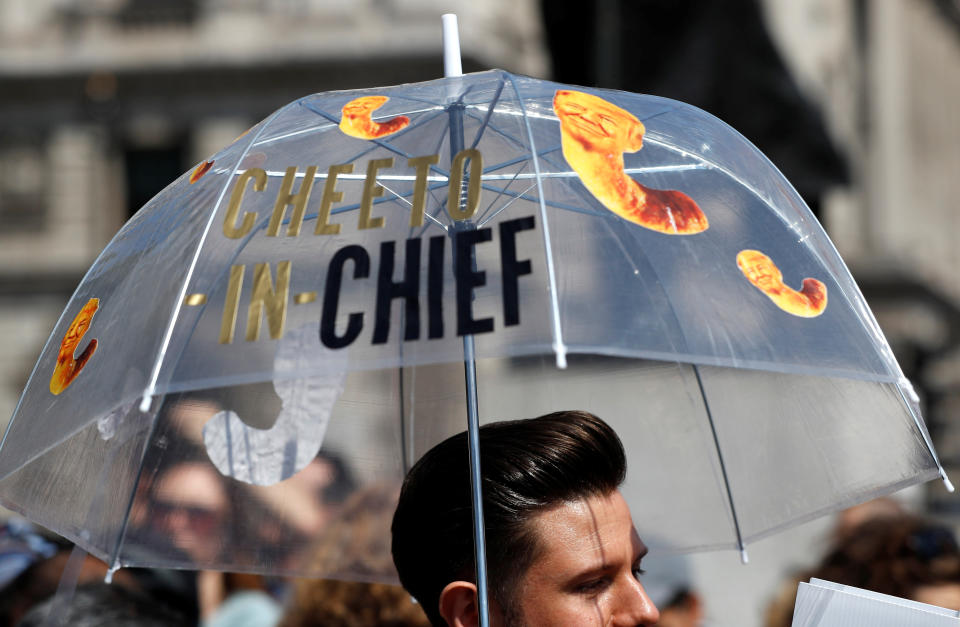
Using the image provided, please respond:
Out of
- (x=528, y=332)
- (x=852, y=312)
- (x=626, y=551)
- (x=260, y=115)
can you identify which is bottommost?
(x=626, y=551)

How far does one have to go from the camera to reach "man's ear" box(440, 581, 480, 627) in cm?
238

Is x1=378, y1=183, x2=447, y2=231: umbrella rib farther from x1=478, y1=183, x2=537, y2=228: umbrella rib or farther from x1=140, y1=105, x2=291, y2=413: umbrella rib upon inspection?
x1=140, y1=105, x2=291, y2=413: umbrella rib

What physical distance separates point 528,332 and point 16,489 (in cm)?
111

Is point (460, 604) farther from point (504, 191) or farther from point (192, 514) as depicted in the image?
point (192, 514)

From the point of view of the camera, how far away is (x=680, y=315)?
2365mm

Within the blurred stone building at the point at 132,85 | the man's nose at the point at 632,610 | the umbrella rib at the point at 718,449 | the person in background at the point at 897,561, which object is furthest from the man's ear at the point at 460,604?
the blurred stone building at the point at 132,85

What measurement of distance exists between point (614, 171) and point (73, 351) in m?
1.00

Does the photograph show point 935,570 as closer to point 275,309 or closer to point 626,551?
point 626,551

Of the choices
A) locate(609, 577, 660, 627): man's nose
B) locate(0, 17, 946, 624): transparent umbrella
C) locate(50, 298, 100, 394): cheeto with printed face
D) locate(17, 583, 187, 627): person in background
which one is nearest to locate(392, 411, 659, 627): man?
locate(609, 577, 660, 627): man's nose

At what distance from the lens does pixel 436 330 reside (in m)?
2.18

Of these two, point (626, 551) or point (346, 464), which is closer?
point (626, 551)

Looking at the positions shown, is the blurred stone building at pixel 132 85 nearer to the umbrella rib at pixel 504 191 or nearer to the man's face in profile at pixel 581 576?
the umbrella rib at pixel 504 191

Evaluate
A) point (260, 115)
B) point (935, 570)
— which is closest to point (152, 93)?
point (260, 115)

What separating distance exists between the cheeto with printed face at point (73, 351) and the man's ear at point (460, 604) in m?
0.74
